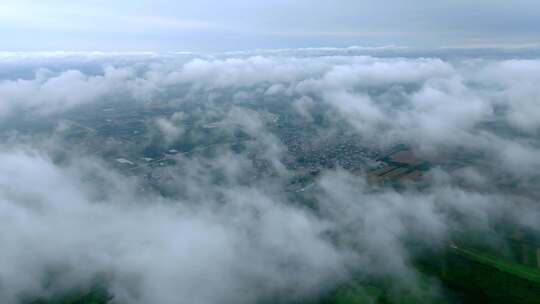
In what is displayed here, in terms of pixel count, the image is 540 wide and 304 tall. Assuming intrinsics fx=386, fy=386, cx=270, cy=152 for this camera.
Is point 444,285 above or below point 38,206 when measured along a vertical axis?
below

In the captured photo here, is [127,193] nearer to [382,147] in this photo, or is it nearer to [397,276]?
[397,276]

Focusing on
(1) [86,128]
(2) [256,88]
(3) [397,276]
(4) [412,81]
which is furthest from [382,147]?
(4) [412,81]

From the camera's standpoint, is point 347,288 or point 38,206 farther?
point 38,206

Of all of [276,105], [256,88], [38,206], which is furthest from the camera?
[256,88]

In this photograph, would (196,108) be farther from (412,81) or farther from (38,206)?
(412,81)

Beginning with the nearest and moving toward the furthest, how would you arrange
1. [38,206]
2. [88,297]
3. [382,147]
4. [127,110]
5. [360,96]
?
[88,297], [38,206], [382,147], [127,110], [360,96]

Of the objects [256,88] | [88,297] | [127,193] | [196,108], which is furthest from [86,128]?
[256,88]
